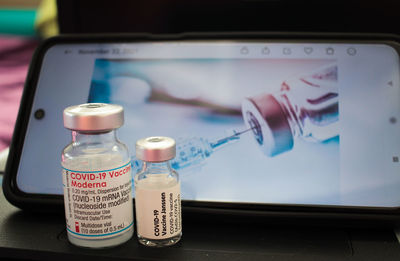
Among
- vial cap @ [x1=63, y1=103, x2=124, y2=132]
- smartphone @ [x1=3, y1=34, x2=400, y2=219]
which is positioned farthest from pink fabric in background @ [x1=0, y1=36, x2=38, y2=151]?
vial cap @ [x1=63, y1=103, x2=124, y2=132]

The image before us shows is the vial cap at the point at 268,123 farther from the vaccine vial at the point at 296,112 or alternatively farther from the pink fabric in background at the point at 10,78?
the pink fabric in background at the point at 10,78

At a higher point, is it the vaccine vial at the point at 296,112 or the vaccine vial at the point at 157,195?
the vaccine vial at the point at 296,112

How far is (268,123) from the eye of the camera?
0.44 metres

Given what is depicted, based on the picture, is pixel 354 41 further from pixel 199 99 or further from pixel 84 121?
pixel 84 121

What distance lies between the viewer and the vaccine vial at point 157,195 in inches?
14.6

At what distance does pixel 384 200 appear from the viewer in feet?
1.33

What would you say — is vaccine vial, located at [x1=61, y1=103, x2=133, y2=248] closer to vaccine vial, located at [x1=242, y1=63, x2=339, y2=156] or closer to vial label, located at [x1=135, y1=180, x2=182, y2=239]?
vial label, located at [x1=135, y1=180, x2=182, y2=239]

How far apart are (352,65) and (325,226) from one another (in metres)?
0.15

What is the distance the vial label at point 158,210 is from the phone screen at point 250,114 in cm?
4

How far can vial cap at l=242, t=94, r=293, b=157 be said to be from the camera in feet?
1.41

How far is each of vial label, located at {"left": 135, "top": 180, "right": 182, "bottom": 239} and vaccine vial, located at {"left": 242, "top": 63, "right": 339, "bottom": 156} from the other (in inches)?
4.1

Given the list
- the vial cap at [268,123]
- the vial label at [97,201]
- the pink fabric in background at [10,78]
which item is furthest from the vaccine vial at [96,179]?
the pink fabric in background at [10,78]

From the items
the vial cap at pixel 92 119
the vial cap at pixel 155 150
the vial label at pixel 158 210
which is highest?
the vial cap at pixel 92 119

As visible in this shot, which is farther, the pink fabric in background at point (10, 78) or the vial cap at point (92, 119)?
the pink fabric in background at point (10, 78)
